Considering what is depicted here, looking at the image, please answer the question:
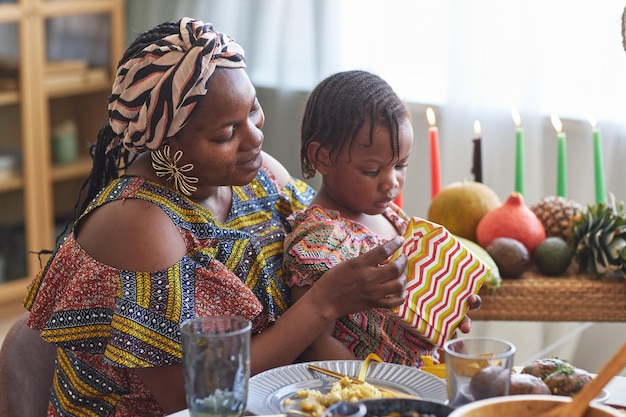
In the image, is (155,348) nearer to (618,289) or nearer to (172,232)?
(172,232)

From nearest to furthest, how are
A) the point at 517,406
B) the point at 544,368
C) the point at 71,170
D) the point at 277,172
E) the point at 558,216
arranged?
the point at 517,406 < the point at 544,368 < the point at 277,172 < the point at 558,216 < the point at 71,170

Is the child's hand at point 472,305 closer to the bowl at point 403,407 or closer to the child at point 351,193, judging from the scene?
the child at point 351,193

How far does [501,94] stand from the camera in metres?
3.01

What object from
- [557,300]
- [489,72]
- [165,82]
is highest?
[165,82]

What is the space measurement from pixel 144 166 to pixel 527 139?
167cm

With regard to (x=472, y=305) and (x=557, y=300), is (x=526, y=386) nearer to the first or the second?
(x=472, y=305)

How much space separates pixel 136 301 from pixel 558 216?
109 centimetres

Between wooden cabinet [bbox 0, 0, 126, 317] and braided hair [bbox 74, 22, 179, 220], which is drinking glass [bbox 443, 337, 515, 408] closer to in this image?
braided hair [bbox 74, 22, 179, 220]

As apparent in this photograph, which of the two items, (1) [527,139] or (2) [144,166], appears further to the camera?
(1) [527,139]

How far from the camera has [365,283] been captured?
1438mm

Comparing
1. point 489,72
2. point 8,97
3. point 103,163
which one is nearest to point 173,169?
point 103,163

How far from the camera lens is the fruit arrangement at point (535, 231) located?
200cm

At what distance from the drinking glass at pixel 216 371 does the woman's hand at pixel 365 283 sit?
0.42 meters

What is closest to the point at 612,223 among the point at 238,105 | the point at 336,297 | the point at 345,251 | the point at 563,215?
the point at 563,215
